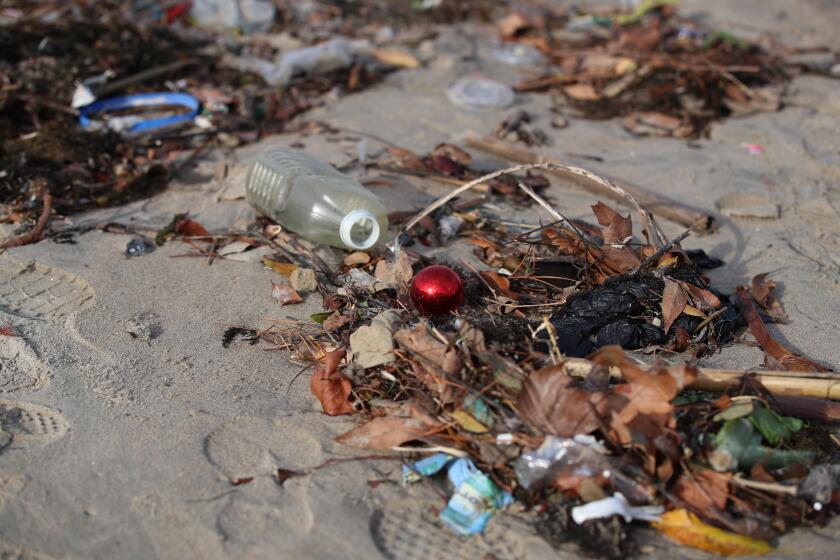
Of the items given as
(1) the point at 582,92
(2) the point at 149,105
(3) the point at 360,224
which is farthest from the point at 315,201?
(1) the point at 582,92

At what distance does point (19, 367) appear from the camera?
2025 mm

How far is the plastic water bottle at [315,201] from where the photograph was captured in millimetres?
2469

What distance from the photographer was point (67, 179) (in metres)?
3.13

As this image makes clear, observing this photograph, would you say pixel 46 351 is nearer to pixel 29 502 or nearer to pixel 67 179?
pixel 29 502

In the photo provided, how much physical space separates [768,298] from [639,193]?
789 mm

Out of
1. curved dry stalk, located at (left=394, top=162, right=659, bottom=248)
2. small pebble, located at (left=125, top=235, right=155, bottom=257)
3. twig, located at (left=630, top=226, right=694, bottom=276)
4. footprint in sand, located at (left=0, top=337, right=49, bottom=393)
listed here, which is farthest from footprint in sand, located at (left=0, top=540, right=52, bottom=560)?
twig, located at (left=630, top=226, right=694, bottom=276)

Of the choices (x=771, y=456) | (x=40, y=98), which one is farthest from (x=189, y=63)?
(x=771, y=456)

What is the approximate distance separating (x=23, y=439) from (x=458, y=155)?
7.13 feet

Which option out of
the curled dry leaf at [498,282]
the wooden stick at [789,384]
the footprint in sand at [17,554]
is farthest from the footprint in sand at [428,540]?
the curled dry leaf at [498,282]

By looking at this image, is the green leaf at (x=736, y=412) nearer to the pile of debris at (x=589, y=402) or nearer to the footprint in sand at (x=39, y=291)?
the pile of debris at (x=589, y=402)

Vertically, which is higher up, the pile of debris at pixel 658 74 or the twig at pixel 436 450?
the pile of debris at pixel 658 74

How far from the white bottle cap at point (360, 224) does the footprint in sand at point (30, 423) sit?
1039 mm

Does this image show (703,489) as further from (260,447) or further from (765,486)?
(260,447)

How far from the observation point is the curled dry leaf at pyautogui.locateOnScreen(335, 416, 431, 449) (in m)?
1.76
